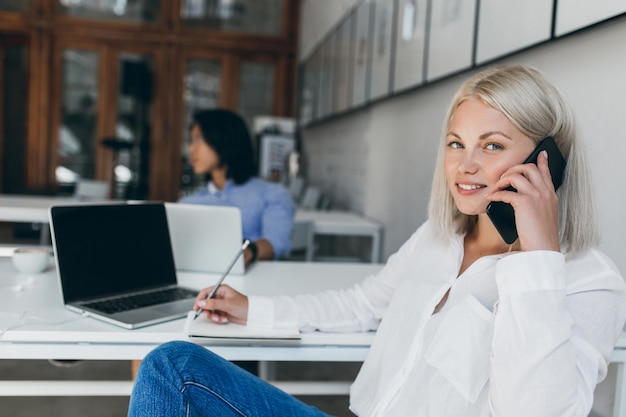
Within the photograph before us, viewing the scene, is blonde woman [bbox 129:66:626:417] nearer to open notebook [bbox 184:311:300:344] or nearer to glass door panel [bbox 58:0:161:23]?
open notebook [bbox 184:311:300:344]

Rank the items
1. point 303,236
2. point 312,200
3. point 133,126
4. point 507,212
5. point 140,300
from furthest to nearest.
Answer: point 133,126 → point 312,200 → point 303,236 → point 140,300 → point 507,212

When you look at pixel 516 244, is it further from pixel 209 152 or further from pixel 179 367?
pixel 209 152

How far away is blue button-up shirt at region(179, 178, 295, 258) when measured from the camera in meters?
2.46

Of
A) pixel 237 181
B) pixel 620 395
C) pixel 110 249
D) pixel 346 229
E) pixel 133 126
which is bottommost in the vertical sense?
pixel 620 395

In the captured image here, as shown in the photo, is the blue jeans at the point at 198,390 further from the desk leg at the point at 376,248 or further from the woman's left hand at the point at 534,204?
the desk leg at the point at 376,248

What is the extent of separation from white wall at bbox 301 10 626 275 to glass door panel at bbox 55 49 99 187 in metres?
3.01

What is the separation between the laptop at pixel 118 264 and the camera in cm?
143

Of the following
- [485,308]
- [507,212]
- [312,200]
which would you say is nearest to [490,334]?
[485,308]

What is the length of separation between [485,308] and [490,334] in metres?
0.05

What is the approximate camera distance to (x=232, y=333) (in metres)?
1.28

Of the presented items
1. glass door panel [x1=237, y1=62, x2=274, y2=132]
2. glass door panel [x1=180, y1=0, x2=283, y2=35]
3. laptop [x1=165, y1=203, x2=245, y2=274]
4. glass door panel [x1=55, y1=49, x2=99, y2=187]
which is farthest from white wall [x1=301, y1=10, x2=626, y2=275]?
glass door panel [x1=55, y1=49, x2=99, y2=187]

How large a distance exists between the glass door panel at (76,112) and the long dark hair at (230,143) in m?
5.87

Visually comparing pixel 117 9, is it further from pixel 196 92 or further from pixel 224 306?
pixel 224 306

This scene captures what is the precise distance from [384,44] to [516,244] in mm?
2523
